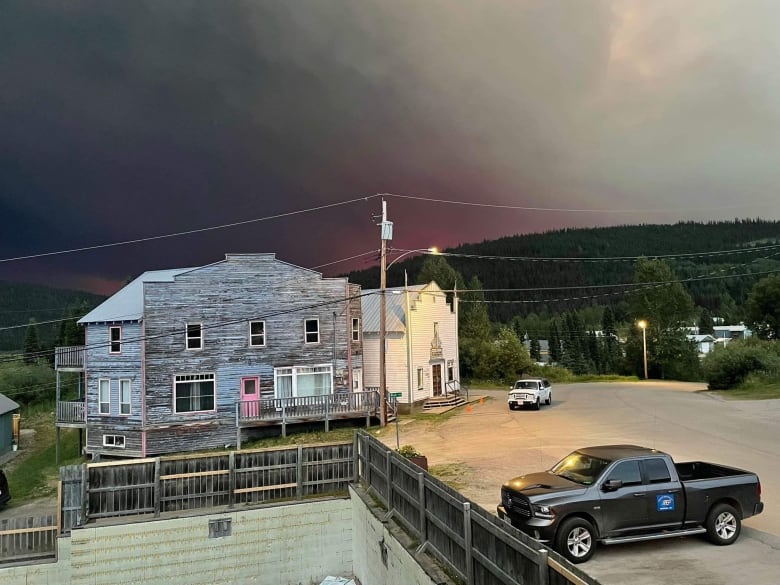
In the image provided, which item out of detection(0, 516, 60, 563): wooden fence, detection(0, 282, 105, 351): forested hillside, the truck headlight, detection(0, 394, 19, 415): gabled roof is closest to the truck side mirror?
the truck headlight

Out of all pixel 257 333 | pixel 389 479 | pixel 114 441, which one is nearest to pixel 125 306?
pixel 114 441

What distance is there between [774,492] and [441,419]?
18927 mm

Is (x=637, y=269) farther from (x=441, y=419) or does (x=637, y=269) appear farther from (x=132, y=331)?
(x=132, y=331)

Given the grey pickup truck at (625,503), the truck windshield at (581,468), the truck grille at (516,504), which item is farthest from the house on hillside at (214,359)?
the grey pickup truck at (625,503)

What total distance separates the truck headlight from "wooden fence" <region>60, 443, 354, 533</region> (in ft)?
25.1

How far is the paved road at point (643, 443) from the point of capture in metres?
8.76

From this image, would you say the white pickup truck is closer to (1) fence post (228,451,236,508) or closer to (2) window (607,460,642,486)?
(1) fence post (228,451,236,508)

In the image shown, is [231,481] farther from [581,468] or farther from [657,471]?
[657,471]

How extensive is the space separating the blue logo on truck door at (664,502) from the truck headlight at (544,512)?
6.84 ft

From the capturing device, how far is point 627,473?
9578mm

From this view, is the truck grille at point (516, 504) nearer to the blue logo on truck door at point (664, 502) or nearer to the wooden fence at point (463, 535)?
the wooden fence at point (463, 535)

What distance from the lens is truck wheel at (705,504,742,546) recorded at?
31.8 feet

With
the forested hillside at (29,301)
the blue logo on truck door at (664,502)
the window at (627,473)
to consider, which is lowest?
the blue logo on truck door at (664,502)

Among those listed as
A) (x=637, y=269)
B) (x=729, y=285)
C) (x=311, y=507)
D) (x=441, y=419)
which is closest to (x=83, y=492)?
(x=311, y=507)
